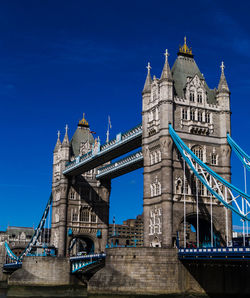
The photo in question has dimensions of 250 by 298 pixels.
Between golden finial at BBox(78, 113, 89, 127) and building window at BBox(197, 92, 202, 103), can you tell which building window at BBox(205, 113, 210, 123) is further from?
golden finial at BBox(78, 113, 89, 127)

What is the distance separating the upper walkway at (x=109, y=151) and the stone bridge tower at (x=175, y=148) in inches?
193

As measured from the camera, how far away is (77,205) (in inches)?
3531

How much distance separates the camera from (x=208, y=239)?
61.1 m

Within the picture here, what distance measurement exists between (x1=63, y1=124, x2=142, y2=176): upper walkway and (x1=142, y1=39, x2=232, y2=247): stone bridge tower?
490 cm

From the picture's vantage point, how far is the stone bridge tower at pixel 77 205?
88.0 m

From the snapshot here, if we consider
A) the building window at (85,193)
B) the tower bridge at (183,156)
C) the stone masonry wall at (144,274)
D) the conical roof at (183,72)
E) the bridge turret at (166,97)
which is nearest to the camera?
the stone masonry wall at (144,274)

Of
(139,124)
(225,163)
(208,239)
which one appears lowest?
(208,239)

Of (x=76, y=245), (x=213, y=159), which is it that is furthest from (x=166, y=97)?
(x=76, y=245)

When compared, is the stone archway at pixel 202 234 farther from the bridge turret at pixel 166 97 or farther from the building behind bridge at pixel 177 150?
the bridge turret at pixel 166 97

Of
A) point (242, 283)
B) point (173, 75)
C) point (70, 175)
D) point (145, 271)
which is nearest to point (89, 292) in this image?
point (145, 271)

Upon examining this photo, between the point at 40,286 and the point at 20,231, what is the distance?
8059 centimetres

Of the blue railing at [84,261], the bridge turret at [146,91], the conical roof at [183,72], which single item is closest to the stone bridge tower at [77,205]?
the blue railing at [84,261]

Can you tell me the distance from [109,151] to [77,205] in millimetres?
19554

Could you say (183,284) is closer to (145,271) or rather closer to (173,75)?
(145,271)
